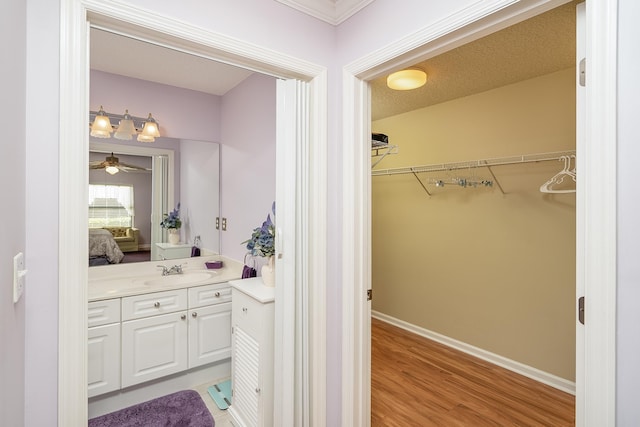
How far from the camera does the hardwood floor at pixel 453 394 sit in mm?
2170

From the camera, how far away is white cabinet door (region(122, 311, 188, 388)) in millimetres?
2211

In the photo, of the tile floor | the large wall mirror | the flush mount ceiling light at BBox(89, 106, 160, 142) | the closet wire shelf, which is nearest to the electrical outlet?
the tile floor

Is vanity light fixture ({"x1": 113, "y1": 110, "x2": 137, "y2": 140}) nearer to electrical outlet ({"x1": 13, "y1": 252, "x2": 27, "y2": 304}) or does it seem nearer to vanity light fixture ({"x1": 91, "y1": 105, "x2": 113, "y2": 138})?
vanity light fixture ({"x1": 91, "y1": 105, "x2": 113, "y2": 138})

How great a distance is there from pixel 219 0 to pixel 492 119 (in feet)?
8.42

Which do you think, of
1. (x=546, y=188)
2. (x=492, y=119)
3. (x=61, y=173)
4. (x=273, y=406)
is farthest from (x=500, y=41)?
(x=273, y=406)

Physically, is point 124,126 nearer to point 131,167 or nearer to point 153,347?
point 131,167

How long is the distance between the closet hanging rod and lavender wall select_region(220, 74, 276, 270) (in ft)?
5.68

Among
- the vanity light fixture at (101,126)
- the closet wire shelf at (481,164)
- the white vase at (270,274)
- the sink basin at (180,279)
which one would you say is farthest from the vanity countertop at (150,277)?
the closet wire shelf at (481,164)

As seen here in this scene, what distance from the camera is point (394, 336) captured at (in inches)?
140

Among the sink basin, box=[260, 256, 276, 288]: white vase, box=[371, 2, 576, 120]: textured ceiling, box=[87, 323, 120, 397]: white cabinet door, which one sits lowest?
box=[87, 323, 120, 397]: white cabinet door

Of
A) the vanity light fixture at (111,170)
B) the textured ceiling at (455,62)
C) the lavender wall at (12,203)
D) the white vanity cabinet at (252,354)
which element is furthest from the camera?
the vanity light fixture at (111,170)

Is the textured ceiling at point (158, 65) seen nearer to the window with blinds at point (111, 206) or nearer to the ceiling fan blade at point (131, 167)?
the ceiling fan blade at point (131, 167)

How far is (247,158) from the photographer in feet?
9.05

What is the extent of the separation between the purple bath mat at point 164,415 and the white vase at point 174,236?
4.08 ft
